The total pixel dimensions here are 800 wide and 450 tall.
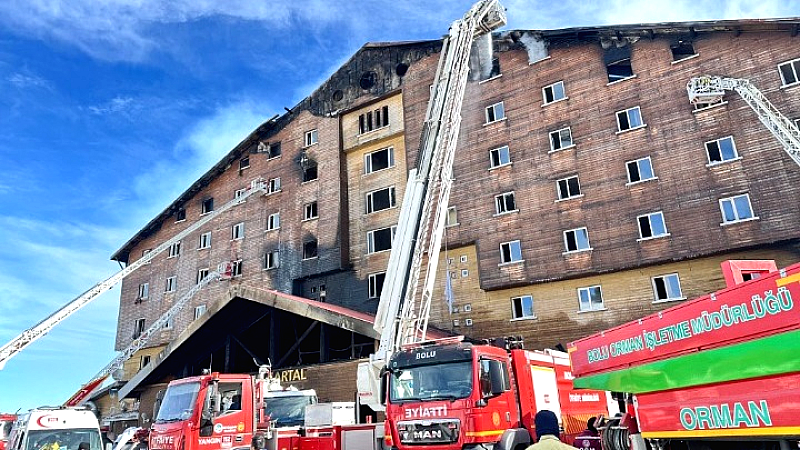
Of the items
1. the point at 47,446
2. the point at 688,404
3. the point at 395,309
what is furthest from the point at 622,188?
the point at 47,446

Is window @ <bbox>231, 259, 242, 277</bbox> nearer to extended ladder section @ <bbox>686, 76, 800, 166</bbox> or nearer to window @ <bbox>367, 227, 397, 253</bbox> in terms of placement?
window @ <bbox>367, 227, 397, 253</bbox>

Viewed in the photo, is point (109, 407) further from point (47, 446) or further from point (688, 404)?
point (688, 404)

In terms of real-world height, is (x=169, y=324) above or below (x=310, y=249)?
below

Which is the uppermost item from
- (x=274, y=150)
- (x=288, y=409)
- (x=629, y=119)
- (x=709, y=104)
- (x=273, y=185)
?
(x=274, y=150)

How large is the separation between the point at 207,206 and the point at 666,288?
1281 inches

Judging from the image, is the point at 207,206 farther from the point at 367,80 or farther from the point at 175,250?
the point at 367,80

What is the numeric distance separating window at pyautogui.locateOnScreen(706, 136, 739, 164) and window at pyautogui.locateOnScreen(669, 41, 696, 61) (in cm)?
459

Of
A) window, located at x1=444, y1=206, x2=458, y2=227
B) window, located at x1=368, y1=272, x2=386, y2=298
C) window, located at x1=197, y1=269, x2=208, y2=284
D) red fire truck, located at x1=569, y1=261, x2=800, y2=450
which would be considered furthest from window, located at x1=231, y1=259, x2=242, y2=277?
red fire truck, located at x1=569, y1=261, x2=800, y2=450

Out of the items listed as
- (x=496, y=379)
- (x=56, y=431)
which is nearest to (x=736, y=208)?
(x=496, y=379)

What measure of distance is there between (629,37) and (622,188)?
26.0 ft

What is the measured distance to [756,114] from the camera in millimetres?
20859

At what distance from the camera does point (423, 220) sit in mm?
17250

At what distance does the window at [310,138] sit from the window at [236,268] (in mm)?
9490

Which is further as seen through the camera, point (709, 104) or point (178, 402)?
point (709, 104)
